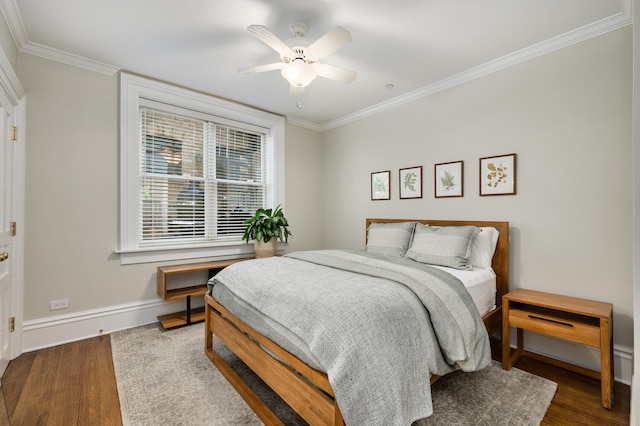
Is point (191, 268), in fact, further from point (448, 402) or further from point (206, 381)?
point (448, 402)

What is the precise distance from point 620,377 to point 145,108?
16.2 ft

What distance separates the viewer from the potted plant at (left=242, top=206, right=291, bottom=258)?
12.6ft

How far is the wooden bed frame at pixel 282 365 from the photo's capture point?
1407mm

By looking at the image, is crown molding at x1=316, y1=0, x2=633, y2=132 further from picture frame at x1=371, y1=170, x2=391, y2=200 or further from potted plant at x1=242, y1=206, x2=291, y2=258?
potted plant at x1=242, y1=206, x2=291, y2=258

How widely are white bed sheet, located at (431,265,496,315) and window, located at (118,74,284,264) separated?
2702 mm

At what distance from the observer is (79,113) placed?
113 inches

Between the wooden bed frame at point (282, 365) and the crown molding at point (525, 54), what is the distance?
58.5 inches

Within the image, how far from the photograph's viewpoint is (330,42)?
6.79ft

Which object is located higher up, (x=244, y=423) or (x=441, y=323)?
(x=441, y=323)

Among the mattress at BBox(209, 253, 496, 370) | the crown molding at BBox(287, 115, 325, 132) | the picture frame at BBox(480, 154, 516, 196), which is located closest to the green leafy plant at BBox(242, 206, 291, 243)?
the mattress at BBox(209, 253, 496, 370)

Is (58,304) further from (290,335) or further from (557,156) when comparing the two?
(557,156)

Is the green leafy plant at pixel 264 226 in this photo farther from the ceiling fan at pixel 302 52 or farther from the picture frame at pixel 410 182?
the ceiling fan at pixel 302 52

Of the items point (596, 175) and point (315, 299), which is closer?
point (315, 299)

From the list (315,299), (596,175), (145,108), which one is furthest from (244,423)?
(145,108)
